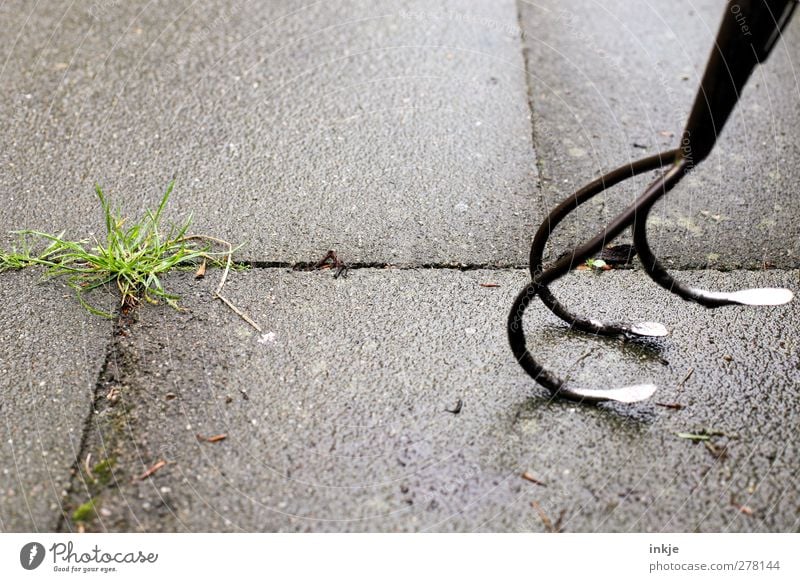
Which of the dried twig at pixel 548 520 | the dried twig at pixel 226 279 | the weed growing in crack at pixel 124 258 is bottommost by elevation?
the dried twig at pixel 548 520

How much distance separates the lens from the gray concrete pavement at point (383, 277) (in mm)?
1549

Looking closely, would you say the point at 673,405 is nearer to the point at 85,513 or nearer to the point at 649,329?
the point at 649,329

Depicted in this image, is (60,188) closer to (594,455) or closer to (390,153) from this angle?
(390,153)

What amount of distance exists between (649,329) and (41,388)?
1.43m

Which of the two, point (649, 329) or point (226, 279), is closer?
point (649, 329)

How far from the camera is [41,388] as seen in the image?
171cm

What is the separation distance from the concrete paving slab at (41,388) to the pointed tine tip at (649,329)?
1.28 m

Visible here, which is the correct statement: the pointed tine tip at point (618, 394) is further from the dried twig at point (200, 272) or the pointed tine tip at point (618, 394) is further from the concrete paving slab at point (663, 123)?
the dried twig at point (200, 272)

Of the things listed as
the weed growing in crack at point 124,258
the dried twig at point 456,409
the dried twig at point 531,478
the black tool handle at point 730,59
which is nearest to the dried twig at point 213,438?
the weed growing in crack at point 124,258

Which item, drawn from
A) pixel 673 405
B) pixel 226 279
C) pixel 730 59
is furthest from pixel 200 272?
pixel 730 59

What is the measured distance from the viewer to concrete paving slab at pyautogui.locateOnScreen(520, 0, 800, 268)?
7.36ft

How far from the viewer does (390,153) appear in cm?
253

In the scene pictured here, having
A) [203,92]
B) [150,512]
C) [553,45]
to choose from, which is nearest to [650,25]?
[553,45]

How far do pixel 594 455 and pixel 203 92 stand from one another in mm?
1941
